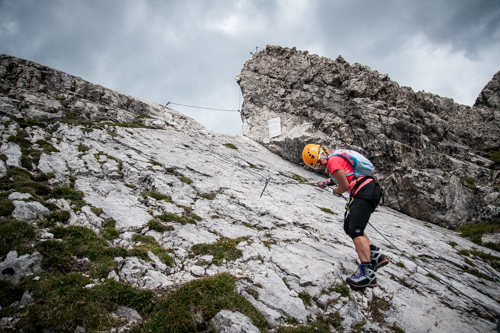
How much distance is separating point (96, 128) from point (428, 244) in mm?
24231

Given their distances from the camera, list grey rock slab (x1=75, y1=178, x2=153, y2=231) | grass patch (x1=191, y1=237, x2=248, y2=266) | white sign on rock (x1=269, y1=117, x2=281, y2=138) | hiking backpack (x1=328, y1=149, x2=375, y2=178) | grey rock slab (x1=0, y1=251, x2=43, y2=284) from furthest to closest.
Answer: white sign on rock (x1=269, y1=117, x2=281, y2=138) → grey rock slab (x1=75, y1=178, x2=153, y2=231) → grass patch (x1=191, y1=237, x2=248, y2=266) → hiking backpack (x1=328, y1=149, x2=375, y2=178) → grey rock slab (x1=0, y1=251, x2=43, y2=284)

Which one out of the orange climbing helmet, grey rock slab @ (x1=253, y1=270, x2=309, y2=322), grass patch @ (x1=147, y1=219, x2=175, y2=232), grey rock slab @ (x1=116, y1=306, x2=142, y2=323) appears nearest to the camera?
grey rock slab @ (x1=116, y1=306, x2=142, y2=323)

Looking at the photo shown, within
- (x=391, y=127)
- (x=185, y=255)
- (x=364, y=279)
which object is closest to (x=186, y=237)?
(x=185, y=255)

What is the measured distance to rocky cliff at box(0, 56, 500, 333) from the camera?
4.71 m

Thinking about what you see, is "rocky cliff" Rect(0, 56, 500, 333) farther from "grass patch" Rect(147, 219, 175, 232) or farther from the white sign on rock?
the white sign on rock

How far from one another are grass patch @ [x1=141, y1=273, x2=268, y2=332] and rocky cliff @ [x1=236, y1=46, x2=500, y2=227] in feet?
71.9

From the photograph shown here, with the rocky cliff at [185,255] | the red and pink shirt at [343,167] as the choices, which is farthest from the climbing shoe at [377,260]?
the red and pink shirt at [343,167]

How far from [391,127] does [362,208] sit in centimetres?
2299

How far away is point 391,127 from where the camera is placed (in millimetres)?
24891

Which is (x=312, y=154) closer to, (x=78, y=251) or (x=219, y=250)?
(x=219, y=250)

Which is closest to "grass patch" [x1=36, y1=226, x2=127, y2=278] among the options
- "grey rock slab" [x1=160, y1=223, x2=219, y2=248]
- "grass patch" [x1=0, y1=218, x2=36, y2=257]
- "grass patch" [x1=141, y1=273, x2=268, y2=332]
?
"grass patch" [x1=0, y1=218, x2=36, y2=257]

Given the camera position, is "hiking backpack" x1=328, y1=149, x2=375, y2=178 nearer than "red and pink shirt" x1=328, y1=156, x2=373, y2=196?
No

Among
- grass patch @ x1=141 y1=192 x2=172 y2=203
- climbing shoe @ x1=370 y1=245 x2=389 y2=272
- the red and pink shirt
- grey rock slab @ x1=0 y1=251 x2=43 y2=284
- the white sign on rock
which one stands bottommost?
grey rock slab @ x1=0 y1=251 x2=43 y2=284

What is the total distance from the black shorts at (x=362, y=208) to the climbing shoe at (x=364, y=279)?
3.17 ft
